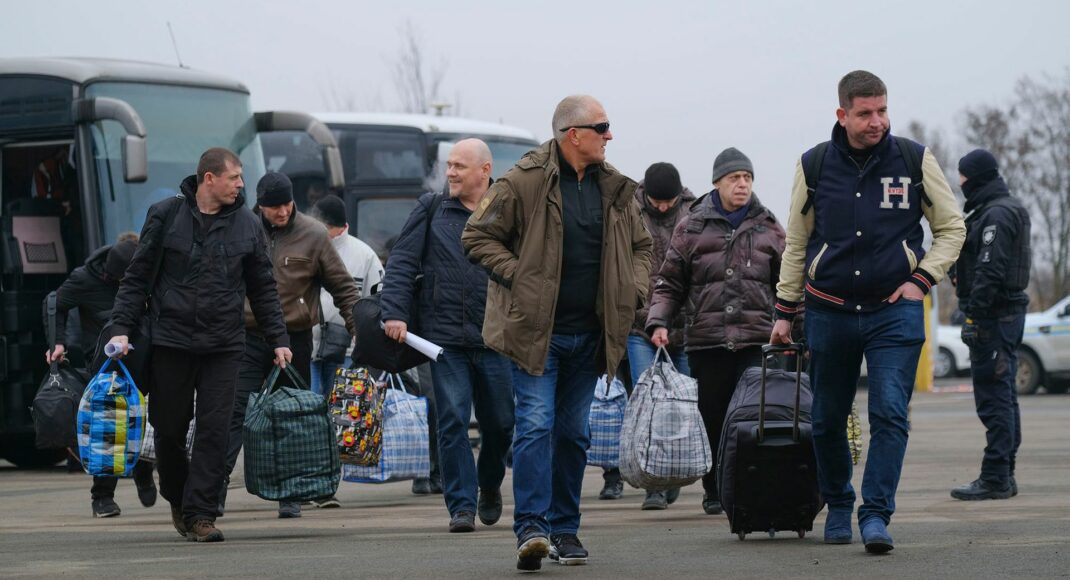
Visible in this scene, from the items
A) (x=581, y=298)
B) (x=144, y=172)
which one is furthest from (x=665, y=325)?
(x=144, y=172)

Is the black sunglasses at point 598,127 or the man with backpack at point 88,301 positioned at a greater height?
the black sunglasses at point 598,127

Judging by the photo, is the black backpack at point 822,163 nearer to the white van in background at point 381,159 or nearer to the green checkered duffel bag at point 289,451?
the green checkered duffel bag at point 289,451

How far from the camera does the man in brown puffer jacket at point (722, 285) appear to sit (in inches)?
380

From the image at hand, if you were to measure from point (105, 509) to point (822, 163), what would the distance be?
17.5 feet

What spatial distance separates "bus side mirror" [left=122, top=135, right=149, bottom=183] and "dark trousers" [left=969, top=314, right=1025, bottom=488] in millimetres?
7205

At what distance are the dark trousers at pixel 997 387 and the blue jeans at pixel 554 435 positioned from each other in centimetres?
368

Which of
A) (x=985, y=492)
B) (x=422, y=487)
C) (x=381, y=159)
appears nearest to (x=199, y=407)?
(x=422, y=487)

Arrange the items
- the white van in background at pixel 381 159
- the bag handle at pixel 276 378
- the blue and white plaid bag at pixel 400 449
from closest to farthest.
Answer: the bag handle at pixel 276 378
the blue and white plaid bag at pixel 400 449
the white van in background at pixel 381 159

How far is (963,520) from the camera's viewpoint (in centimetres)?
912

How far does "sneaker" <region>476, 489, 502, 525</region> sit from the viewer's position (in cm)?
941

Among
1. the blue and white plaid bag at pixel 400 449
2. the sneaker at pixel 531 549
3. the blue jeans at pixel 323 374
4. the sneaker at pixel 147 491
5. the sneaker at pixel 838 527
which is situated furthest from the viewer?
the blue jeans at pixel 323 374

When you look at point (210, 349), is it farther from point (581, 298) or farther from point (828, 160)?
point (828, 160)

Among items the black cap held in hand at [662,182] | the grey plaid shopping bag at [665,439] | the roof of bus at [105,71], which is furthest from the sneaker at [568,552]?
the roof of bus at [105,71]

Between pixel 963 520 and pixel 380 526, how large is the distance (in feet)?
10.0
